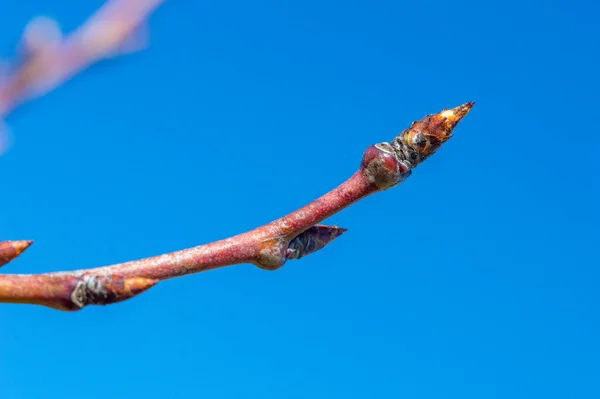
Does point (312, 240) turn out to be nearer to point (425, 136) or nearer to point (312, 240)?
point (312, 240)

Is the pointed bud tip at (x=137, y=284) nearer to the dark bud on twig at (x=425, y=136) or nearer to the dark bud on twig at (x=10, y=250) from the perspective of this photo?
the dark bud on twig at (x=10, y=250)

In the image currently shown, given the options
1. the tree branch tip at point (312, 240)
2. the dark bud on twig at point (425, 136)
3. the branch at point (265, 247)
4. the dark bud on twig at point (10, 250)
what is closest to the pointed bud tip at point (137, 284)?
the branch at point (265, 247)

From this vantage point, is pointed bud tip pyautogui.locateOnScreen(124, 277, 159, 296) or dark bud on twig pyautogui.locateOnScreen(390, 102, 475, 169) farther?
dark bud on twig pyautogui.locateOnScreen(390, 102, 475, 169)

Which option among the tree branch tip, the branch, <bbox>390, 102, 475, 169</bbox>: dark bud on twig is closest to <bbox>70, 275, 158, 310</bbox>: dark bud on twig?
the branch

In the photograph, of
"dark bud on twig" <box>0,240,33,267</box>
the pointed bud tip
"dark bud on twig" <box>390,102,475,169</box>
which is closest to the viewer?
the pointed bud tip

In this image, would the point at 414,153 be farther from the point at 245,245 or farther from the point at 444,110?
the point at 245,245

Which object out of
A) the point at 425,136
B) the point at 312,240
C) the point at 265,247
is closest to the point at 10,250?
the point at 265,247

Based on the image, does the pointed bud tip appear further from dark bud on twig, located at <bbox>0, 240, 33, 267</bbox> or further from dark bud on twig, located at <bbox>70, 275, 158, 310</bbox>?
dark bud on twig, located at <bbox>0, 240, 33, 267</bbox>

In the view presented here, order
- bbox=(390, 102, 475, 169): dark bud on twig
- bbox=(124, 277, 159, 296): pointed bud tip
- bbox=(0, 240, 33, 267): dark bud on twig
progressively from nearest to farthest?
bbox=(124, 277, 159, 296): pointed bud tip < bbox=(0, 240, 33, 267): dark bud on twig < bbox=(390, 102, 475, 169): dark bud on twig
